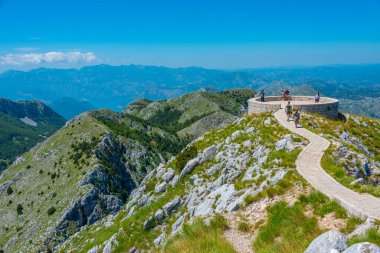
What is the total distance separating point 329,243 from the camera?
8.93 m

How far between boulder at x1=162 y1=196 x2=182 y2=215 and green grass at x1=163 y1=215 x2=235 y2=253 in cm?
1460

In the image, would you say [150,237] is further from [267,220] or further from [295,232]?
[295,232]

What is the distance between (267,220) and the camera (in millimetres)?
15297

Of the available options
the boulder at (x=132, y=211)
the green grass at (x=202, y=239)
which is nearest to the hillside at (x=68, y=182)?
the boulder at (x=132, y=211)

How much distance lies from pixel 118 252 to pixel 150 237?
3.71 m

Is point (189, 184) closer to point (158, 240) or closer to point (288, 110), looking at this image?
point (158, 240)

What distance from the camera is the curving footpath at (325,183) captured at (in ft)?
46.3

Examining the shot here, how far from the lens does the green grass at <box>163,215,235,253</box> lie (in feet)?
37.5

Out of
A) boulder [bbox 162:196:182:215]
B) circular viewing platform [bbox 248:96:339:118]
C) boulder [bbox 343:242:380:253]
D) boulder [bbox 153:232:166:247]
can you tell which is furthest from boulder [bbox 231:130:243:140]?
boulder [bbox 343:242:380:253]

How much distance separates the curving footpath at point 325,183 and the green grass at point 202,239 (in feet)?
19.4

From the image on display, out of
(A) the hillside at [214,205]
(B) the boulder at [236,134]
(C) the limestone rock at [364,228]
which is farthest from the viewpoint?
(B) the boulder at [236,134]

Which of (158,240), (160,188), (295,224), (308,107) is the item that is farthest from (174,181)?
(295,224)

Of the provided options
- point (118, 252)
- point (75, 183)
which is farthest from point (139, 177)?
point (118, 252)

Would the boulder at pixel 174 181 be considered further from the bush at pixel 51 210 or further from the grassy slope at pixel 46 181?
the bush at pixel 51 210
